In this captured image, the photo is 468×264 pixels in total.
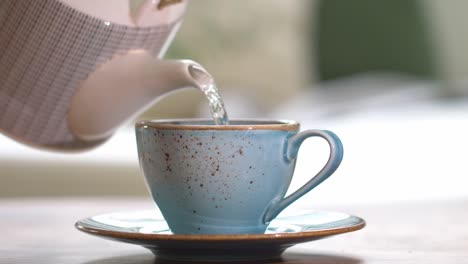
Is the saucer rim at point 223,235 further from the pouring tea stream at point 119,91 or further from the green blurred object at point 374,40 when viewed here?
the green blurred object at point 374,40

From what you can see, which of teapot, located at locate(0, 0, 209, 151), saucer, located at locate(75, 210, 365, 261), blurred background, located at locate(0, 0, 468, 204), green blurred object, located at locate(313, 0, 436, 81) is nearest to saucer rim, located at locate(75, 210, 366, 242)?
saucer, located at locate(75, 210, 365, 261)

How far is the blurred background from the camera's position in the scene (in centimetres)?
150

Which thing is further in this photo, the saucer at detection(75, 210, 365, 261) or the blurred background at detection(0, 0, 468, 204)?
the blurred background at detection(0, 0, 468, 204)

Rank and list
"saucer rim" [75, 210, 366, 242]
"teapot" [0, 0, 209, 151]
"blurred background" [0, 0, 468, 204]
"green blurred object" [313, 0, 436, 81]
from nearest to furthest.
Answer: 1. "saucer rim" [75, 210, 366, 242]
2. "teapot" [0, 0, 209, 151]
3. "blurred background" [0, 0, 468, 204]
4. "green blurred object" [313, 0, 436, 81]

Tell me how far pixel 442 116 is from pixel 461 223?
3.86ft

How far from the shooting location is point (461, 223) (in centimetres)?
86

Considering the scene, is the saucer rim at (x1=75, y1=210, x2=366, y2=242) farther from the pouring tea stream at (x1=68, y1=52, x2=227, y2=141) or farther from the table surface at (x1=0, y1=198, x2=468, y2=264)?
the pouring tea stream at (x1=68, y1=52, x2=227, y2=141)

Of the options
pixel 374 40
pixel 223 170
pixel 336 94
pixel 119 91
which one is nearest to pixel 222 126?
pixel 223 170

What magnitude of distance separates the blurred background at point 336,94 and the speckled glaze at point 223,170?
0.44m

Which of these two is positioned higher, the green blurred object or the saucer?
the green blurred object

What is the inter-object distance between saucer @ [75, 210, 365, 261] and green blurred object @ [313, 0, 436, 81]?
5.97 feet

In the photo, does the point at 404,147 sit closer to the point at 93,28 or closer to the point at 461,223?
the point at 461,223

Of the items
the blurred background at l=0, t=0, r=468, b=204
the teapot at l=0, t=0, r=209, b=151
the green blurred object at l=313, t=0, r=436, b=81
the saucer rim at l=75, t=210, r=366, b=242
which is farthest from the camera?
the green blurred object at l=313, t=0, r=436, b=81

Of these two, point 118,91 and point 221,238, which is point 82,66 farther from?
point 221,238
